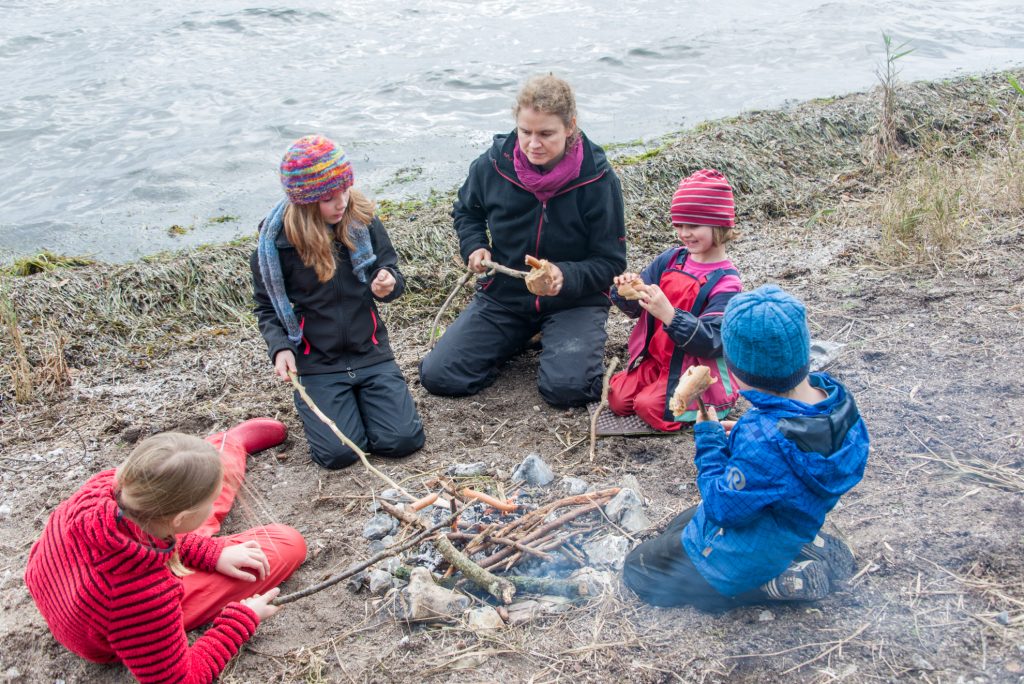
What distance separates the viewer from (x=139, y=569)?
2.52m

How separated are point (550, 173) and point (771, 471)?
2316 millimetres

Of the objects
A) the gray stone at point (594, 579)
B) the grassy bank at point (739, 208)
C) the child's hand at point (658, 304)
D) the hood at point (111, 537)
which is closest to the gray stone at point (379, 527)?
the gray stone at point (594, 579)

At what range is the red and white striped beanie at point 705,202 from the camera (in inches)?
144

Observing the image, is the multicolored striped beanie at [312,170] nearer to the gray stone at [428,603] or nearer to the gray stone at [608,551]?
the gray stone at [428,603]

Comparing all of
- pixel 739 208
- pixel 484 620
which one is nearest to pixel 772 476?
pixel 484 620

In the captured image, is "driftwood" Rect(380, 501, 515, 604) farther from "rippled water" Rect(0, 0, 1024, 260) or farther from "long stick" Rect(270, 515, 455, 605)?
"rippled water" Rect(0, 0, 1024, 260)

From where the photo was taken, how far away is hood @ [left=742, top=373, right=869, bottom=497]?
7.51 feet

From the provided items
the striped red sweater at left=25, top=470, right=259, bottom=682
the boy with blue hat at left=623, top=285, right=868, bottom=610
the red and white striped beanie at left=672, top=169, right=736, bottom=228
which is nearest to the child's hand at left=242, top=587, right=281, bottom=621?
the striped red sweater at left=25, top=470, right=259, bottom=682

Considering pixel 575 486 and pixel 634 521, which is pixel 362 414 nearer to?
pixel 575 486

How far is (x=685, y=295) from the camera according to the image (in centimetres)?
384

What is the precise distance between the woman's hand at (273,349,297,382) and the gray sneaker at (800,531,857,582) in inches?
97.0

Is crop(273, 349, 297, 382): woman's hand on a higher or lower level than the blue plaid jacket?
lower

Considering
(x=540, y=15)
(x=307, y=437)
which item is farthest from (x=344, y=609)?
(x=540, y=15)

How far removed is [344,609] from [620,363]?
88.3 inches
